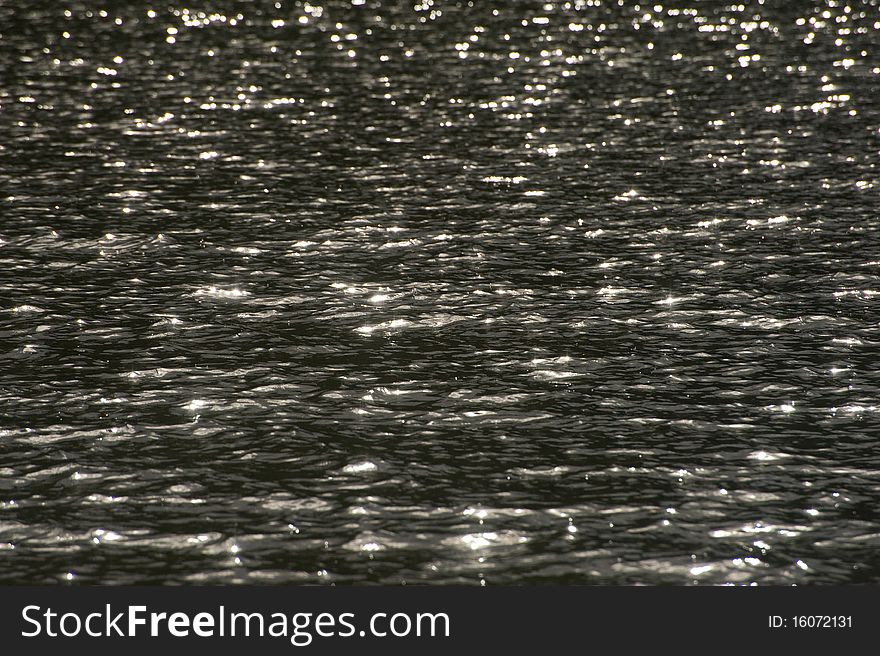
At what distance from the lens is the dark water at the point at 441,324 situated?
54.3ft

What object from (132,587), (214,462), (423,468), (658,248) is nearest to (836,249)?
(658,248)

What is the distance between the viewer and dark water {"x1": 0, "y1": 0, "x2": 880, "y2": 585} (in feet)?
54.3

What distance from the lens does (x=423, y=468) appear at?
714 inches

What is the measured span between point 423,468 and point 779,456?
5023 millimetres

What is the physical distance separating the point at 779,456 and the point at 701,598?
3830 mm

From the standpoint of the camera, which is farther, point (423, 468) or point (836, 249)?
point (836, 249)

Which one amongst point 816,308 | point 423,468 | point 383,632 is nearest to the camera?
point 383,632

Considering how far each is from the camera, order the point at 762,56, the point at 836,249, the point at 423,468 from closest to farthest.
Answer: the point at 423,468 < the point at 836,249 < the point at 762,56

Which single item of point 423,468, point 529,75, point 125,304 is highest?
point 529,75

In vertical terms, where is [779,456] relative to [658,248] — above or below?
below

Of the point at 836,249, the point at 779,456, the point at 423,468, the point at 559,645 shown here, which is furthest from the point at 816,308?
the point at 559,645

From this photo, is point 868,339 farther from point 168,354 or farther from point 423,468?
point 168,354

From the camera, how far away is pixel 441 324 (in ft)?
77.4

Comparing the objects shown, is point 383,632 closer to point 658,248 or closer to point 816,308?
point 816,308
